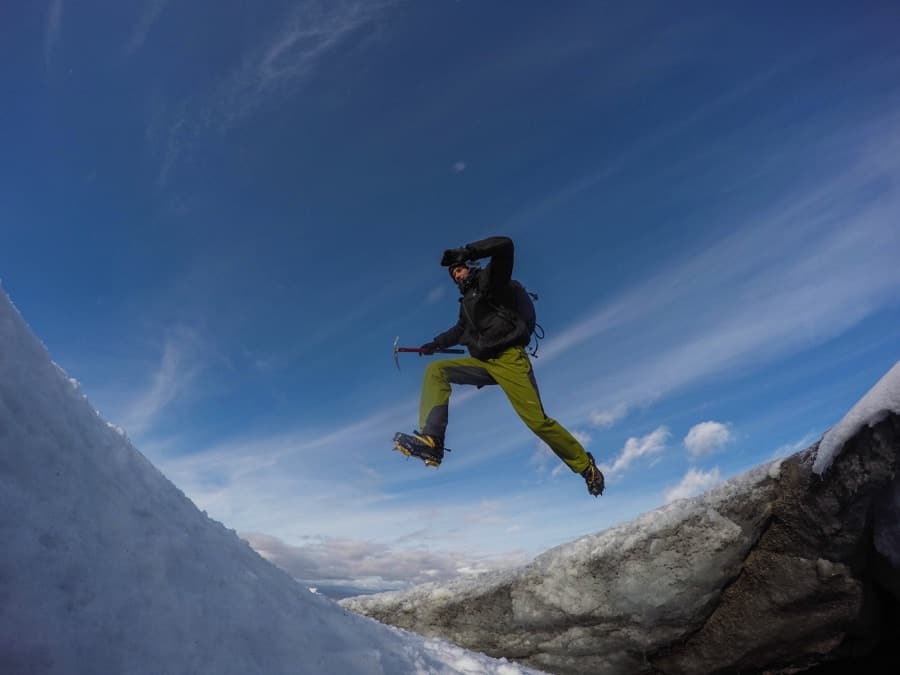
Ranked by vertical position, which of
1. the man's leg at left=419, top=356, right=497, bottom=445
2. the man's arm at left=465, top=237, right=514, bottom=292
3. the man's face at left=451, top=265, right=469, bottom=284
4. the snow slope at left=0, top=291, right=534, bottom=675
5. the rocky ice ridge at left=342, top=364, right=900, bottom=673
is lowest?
the rocky ice ridge at left=342, top=364, right=900, bottom=673

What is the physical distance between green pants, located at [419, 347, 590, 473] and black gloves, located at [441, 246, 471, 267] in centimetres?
179

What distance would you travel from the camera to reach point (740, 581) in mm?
5543

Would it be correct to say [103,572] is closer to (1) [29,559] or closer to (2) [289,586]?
(1) [29,559]

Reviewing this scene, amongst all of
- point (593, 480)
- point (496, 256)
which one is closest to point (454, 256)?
point (496, 256)

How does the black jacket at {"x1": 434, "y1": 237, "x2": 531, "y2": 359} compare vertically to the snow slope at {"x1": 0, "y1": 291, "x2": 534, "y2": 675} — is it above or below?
above

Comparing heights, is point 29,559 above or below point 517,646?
above

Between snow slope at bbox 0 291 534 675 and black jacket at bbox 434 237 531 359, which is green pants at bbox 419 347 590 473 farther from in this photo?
snow slope at bbox 0 291 534 675

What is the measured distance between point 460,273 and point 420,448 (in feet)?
9.27

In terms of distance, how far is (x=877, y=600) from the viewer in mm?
5176

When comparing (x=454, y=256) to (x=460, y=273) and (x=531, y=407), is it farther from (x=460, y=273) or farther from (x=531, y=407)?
(x=531, y=407)

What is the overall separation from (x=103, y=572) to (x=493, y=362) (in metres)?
5.88

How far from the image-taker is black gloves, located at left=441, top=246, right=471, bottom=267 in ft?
21.4

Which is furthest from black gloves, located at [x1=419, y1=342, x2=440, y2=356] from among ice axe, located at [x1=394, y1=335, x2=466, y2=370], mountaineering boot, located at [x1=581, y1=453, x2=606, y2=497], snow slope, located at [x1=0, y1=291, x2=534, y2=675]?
snow slope, located at [x1=0, y1=291, x2=534, y2=675]

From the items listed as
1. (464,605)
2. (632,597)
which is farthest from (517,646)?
(632,597)
